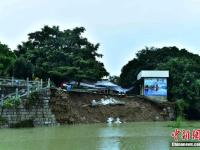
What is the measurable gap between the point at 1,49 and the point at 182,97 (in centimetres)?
1738

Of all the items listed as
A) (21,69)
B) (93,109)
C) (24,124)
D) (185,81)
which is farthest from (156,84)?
(24,124)

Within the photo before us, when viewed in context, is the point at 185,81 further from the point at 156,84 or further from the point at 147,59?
the point at 147,59

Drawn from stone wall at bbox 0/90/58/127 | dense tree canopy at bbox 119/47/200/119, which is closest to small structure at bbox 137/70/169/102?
dense tree canopy at bbox 119/47/200/119

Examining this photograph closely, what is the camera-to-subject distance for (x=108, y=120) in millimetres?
40156

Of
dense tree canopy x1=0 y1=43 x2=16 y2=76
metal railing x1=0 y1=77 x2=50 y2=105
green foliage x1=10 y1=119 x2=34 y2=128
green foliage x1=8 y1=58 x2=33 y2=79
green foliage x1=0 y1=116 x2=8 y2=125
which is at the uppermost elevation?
dense tree canopy x1=0 y1=43 x2=16 y2=76

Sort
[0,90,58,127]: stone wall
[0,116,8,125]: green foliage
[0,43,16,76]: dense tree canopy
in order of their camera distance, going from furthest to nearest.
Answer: [0,43,16,76]: dense tree canopy < [0,90,58,127]: stone wall < [0,116,8,125]: green foliage

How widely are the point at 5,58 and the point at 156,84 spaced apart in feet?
45.0

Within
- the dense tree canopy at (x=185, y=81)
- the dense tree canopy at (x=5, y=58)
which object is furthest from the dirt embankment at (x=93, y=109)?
the dense tree canopy at (x=5, y=58)

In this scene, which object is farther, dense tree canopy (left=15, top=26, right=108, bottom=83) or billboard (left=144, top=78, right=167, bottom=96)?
billboard (left=144, top=78, right=167, bottom=96)

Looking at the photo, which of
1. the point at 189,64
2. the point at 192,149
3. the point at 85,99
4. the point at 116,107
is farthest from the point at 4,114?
the point at 189,64

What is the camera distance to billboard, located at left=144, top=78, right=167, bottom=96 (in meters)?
45.3

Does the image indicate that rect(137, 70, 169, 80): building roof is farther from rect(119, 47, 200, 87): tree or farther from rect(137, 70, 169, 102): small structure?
rect(119, 47, 200, 87): tree

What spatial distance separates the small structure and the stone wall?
13.3 meters

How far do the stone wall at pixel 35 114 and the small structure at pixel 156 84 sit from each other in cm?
1326
